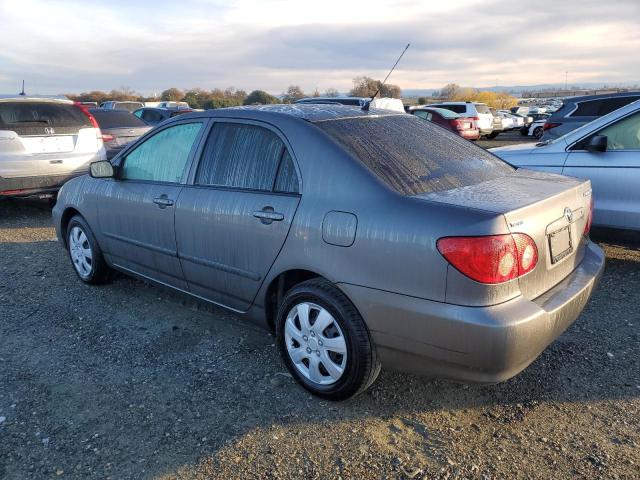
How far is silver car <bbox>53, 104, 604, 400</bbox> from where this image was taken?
8.05 ft

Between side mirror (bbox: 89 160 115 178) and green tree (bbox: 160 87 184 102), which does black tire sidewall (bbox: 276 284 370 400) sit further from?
green tree (bbox: 160 87 184 102)

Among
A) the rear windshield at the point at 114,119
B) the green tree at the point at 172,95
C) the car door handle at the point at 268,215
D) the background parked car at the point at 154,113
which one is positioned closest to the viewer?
the car door handle at the point at 268,215

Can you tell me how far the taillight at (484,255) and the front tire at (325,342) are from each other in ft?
2.01

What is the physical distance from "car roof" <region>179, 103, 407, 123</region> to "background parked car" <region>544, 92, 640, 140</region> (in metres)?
7.47

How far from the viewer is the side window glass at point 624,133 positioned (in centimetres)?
487

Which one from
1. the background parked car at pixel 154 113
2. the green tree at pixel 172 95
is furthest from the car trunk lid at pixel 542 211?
the green tree at pixel 172 95

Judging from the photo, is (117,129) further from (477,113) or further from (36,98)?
(477,113)


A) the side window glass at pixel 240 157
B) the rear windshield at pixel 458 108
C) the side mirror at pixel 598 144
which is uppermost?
the rear windshield at pixel 458 108

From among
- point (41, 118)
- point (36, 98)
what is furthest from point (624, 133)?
point (36, 98)

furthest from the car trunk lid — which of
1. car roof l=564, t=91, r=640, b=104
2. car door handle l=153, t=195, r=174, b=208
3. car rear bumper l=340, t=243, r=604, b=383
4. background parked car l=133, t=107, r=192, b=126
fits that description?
background parked car l=133, t=107, r=192, b=126

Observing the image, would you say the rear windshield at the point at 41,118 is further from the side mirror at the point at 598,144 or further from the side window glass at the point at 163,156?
the side mirror at the point at 598,144

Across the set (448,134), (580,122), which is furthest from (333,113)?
(580,122)

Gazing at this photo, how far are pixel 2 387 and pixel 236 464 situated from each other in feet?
5.44

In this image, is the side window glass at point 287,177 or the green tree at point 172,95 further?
the green tree at point 172,95
